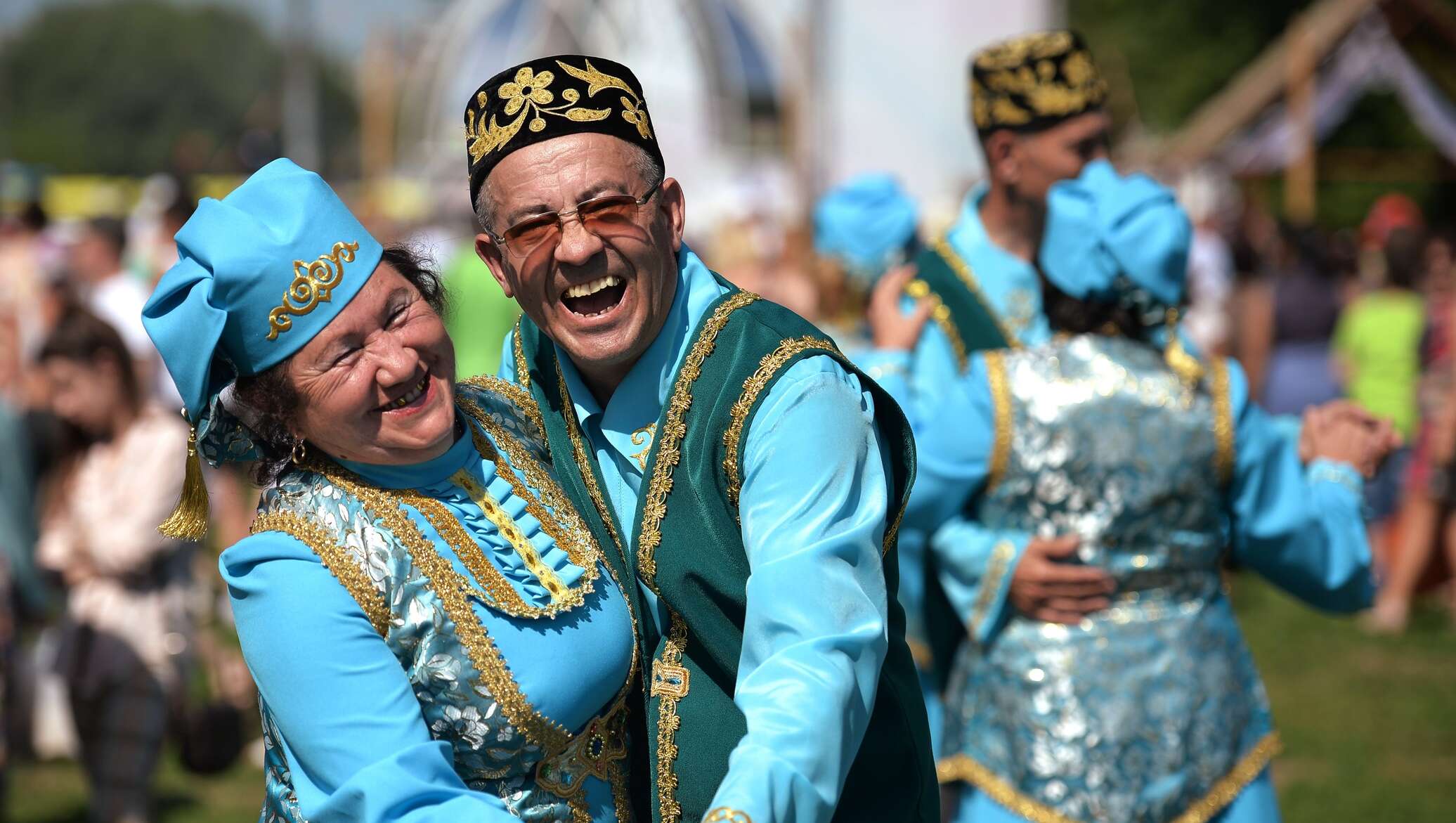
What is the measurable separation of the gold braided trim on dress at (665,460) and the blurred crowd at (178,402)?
21.7 inches

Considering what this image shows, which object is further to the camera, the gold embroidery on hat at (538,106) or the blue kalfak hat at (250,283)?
the gold embroidery on hat at (538,106)

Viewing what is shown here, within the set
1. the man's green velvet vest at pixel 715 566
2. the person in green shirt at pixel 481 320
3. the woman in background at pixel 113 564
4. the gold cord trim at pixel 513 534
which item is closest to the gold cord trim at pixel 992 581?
the man's green velvet vest at pixel 715 566

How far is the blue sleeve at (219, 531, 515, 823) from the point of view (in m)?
1.81

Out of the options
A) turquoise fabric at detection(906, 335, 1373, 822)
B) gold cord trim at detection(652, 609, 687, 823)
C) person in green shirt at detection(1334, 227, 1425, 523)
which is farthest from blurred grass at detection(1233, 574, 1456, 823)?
gold cord trim at detection(652, 609, 687, 823)

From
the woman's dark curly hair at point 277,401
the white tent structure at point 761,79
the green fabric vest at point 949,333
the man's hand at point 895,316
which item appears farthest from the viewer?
the white tent structure at point 761,79

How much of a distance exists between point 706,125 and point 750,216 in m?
13.1

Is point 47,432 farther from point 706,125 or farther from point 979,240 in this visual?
point 706,125

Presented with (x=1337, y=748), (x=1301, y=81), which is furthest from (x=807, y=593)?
(x=1301, y=81)

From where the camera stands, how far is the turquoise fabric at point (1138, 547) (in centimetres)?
295

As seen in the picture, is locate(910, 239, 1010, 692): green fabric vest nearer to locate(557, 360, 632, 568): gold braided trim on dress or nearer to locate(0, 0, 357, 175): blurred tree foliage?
locate(557, 360, 632, 568): gold braided trim on dress

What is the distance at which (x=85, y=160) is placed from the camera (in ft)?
134

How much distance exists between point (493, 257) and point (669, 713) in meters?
0.66

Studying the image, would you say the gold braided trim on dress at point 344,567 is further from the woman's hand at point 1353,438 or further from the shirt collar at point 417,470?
the woman's hand at point 1353,438

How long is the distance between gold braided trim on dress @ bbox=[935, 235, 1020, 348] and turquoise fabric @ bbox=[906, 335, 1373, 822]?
0.42 metres
